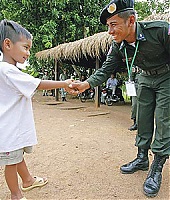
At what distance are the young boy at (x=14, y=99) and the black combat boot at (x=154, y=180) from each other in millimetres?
940

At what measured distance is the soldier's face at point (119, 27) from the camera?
1.89 m

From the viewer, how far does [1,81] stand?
1.56m

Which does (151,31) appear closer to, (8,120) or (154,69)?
(154,69)

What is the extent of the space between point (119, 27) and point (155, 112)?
75 cm

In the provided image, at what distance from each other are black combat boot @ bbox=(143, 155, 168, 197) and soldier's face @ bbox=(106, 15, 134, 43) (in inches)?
40.0

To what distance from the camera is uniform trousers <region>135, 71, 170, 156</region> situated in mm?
1934

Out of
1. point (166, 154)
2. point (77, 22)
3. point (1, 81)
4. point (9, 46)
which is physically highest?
point (77, 22)

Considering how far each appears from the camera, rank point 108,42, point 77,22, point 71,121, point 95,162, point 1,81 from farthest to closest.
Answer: point 77,22 < point 108,42 < point 71,121 < point 95,162 < point 1,81

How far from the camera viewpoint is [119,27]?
6.23 ft

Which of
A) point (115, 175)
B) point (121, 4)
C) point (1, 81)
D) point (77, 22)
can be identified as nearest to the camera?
point (1, 81)

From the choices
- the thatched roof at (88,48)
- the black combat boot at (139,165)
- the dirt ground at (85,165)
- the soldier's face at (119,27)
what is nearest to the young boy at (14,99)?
the dirt ground at (85,165)

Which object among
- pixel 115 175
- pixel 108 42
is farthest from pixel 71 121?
pixel 115 175

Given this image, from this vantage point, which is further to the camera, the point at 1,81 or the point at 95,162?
the point at 95,162

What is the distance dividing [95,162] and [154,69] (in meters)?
1.14
